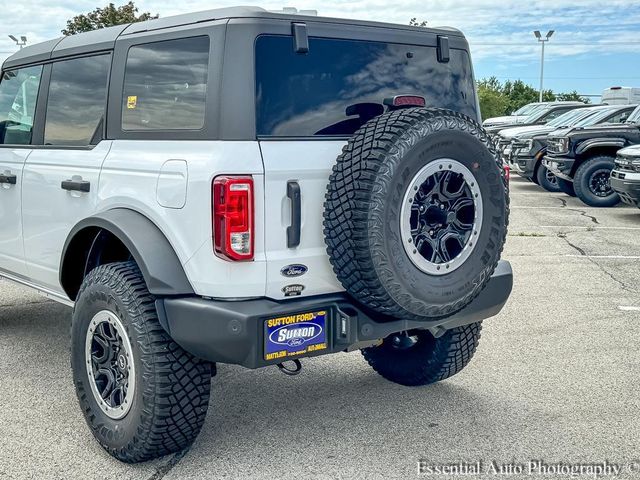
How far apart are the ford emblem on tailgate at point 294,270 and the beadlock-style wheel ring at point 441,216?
0.46 m

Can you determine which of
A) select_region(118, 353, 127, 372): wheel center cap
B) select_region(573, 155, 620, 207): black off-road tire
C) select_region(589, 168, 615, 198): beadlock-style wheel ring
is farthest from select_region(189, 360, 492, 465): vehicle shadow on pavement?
select_region(589, 168, 615, 198): beadlock-style wheel ring

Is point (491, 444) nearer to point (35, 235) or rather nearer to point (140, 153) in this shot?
point (140, 153)

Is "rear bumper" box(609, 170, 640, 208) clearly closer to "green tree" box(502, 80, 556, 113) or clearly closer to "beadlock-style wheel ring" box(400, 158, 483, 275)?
"beadlock-style wheel ring" box(400, 158, 483, 275)

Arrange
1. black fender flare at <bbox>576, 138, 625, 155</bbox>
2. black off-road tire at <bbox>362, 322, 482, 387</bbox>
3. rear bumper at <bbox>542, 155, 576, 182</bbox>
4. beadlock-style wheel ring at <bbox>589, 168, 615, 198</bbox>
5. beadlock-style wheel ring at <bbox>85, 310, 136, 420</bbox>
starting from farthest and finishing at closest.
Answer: rear bumper at <bbox>542, 155, 576, 182</bbox>, beadlock-style wheel ring at <bbox>589, 168, 615, 198</bbox>, black fender flare at <bbox>576, 138, 625, 155</bbox>, black off-road tire at <bbox>362, 322, 482, 387</bbox>, beadlock-style wheel ring at <bbox>85, 310, 136, 420</bbox>

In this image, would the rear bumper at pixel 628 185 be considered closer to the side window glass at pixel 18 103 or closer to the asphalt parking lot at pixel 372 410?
the asphalt parking lot at pixel 372 410

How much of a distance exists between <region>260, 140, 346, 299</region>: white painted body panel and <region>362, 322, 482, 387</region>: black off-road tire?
1.02 metres

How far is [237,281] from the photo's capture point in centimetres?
338

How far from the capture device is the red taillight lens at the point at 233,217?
10.8 ft

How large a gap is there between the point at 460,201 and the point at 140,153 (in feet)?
5.00

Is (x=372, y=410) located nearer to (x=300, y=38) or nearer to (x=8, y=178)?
(x=300, y=38)

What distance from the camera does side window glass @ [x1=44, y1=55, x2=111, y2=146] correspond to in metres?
4.27

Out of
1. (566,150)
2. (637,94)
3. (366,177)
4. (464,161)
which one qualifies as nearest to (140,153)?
(366,177)

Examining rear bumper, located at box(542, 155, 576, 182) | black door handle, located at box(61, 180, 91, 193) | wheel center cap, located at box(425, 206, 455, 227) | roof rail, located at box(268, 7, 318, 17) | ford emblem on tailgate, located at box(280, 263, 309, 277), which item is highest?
roof rail, located at box(268, 7, 318, 17)

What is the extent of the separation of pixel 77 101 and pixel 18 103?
91 cm
